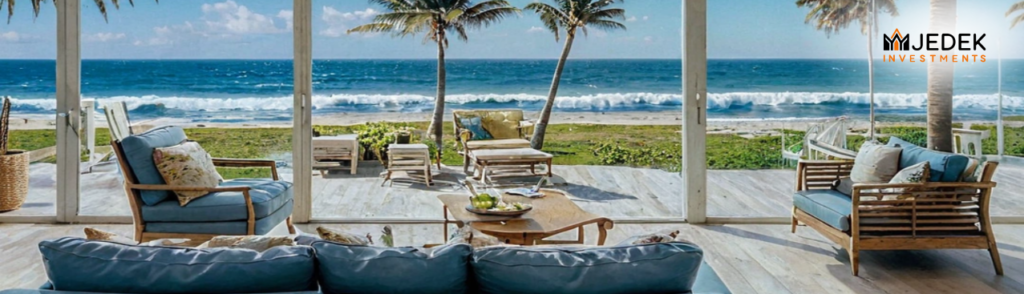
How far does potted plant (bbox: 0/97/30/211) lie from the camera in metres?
5.66

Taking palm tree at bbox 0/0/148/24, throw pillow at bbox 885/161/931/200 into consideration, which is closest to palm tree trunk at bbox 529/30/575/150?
throw pillow at bbox 885/161/931/200

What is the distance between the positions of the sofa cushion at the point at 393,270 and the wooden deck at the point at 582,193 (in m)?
3.82

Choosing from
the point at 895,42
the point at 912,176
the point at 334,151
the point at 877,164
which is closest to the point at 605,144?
the point at 877,164

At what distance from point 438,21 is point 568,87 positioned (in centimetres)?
101

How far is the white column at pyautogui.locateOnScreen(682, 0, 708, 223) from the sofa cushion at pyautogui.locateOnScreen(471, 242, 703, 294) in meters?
3.95

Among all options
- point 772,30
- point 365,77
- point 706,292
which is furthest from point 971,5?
point 706,292

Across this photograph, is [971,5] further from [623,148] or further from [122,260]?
[122,260]

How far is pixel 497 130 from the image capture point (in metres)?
5.65

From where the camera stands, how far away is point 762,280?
4184 mm

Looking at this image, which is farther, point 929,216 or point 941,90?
point 941,90

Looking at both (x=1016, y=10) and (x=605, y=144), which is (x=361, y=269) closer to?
(x=605, y=144)

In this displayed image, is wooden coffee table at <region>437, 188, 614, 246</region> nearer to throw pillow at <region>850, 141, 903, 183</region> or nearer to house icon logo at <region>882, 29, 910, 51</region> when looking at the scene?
throw pillow at <region>850, 141, 903, 183</region>

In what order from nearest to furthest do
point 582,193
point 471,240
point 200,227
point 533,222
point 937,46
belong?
point 471,240
point 533,222
point 200,227
point 937,46
point 582,193

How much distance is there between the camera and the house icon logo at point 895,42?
569 cm
